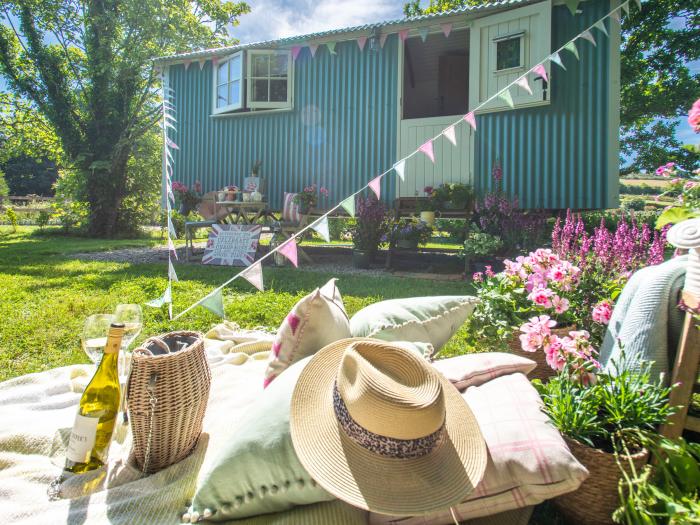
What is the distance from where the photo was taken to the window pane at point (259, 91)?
7.92 metres

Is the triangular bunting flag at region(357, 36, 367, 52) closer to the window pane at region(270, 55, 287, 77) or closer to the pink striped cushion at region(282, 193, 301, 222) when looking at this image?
the window pane at region(270, 55, 287, 77)

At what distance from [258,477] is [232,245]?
5.95m

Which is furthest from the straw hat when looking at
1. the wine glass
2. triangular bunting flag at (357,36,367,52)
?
triangular bunting flag at (357,36,367,52)

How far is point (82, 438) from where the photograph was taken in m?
1.37

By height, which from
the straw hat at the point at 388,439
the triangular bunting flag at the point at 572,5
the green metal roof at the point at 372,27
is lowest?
the straw hat at the point at 388,439

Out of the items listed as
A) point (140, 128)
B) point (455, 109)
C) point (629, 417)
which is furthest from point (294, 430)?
point (140, 128)

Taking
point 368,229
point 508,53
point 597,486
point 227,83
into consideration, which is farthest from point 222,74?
point 597,486

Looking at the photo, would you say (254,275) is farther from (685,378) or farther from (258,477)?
(685,378)

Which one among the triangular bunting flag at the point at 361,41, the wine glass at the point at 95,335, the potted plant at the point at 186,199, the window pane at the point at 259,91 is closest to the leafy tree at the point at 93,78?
the potted plant at the point at 186,199

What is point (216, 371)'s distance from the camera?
7.79 ft

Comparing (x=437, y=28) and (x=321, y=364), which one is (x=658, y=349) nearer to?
(x=321, y=364)

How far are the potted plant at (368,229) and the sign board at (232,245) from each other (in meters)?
1.59

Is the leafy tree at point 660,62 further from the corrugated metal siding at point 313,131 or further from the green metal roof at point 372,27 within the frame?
the corrugated metal siding at point 313,131

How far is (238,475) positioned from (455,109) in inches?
434
